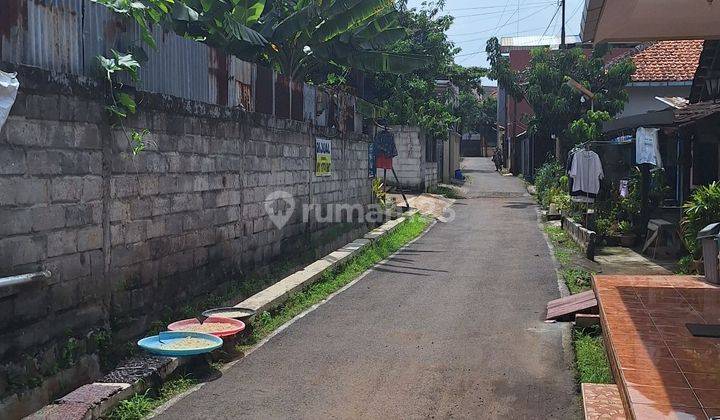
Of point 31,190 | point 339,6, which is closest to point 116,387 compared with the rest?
point 31,190

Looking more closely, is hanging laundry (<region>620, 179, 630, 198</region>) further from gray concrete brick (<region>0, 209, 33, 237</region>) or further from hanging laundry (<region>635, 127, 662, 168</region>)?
gray concrete brick (<region>0, 209, 33, 237</region>)

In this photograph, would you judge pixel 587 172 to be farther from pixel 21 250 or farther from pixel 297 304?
pixel 21 250

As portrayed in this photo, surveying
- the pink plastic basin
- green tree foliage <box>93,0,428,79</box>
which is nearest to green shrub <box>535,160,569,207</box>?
green tree foliage <box>93,0,428,79</box>

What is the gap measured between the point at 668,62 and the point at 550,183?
5.78 metres

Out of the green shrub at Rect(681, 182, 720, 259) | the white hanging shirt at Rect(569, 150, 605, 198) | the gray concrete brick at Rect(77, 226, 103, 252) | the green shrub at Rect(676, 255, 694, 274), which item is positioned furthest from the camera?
the white hanging shirt at Rect(569, 150, 605, 198)

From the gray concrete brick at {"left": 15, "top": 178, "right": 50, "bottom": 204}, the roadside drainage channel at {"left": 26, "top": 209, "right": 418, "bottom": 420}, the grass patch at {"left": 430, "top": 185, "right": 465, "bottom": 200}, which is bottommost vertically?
the roadside drainage channel at {"left": 26, "top": 209, "right": 418, "bottom": 420}

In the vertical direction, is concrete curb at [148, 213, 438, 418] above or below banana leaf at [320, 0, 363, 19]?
below

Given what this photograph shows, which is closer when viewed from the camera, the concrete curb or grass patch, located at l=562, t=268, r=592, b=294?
the concrete curb

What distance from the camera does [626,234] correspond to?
1470 cm

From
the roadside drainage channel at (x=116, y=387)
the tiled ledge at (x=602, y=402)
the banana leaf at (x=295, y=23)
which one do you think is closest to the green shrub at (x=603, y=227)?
the banana leaf at (x=295, y=23)

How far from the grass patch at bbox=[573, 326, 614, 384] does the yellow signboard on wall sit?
7489 mm

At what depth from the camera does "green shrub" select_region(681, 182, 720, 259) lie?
9609 mm

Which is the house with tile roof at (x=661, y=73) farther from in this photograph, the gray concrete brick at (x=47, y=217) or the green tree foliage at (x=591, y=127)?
the gray concrete brick at (x=47, y=217)

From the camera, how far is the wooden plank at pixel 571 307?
27.0 ft
